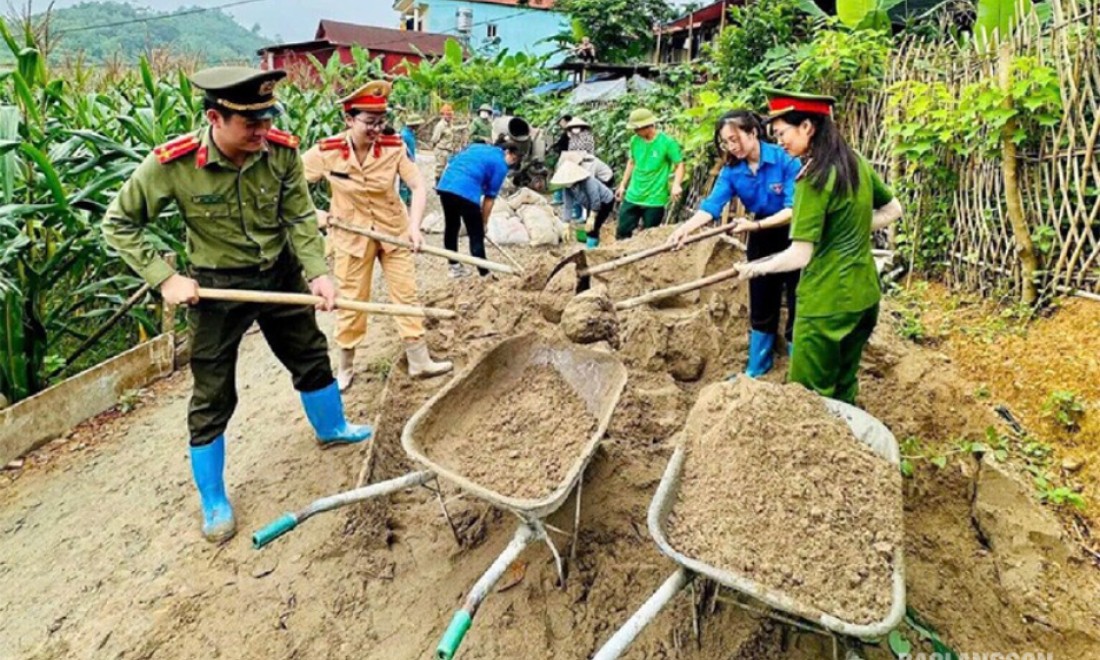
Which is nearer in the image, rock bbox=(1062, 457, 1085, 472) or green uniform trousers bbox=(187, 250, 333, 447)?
green uniform trousers bbox=(187, 250, 333, 447)

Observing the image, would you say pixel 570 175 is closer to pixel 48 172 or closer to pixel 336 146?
pixel 336 146

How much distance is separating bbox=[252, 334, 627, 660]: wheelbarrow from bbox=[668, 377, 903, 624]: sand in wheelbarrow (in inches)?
14.6

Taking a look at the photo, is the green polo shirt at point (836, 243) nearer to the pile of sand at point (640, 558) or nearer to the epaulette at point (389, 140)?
the pile of sand at point (640, 558)

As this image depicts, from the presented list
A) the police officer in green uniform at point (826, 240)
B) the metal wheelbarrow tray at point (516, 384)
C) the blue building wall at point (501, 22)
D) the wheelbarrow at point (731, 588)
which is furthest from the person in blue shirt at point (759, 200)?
the blue building wall at point (501, 22)

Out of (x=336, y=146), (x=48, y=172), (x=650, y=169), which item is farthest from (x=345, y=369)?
(x=650, y=169)

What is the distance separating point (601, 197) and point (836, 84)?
270 cm

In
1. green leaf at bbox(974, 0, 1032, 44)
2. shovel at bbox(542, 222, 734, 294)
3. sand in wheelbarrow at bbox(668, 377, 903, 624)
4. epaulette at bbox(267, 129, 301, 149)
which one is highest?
green leaf at bbox(974, 0, 1032, 44)

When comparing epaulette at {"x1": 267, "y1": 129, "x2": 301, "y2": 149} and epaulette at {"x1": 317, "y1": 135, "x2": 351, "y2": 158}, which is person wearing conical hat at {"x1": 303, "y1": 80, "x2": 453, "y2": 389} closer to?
epaulette at {"x1": 317, "y1": 135, "x2": 351, "y2": 158}

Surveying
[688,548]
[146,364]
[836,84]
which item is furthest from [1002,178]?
[146,364]

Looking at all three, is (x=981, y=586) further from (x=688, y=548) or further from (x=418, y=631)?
(x=418, y=631)

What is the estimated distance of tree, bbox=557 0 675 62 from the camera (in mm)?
17312

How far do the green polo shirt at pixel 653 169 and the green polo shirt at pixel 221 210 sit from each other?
13.2 feet

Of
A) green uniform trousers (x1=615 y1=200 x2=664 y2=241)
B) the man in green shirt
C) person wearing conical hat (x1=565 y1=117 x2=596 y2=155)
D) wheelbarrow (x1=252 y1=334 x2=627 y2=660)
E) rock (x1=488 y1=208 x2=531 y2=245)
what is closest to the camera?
wheelbarrow (x1=252 y1=334 x2=627 y2=660)

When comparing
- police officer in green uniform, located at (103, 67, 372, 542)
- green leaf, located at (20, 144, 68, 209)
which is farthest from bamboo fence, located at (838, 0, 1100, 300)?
green leaf, located at (20, 144, 68, 209)
